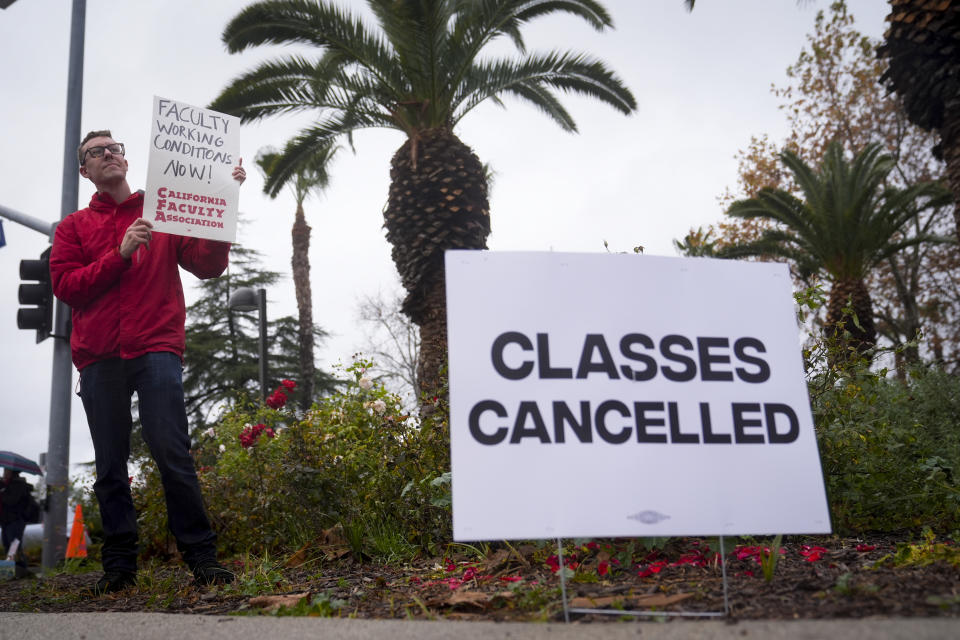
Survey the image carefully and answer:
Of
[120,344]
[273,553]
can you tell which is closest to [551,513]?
[120,344]

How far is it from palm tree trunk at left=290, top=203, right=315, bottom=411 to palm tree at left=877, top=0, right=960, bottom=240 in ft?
50.8

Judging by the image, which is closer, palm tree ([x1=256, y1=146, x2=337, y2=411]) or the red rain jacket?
the red rain jacket

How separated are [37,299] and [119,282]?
5.22 meters

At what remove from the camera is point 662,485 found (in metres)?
Result: 2.11

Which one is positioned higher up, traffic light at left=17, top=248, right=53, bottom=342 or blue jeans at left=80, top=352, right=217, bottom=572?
traffic light at left=17, top=248, right=53, bottom=342

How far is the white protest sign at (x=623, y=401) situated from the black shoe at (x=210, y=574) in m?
1.78

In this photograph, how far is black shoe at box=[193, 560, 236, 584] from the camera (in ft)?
10.6

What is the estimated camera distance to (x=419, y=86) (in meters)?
10.3

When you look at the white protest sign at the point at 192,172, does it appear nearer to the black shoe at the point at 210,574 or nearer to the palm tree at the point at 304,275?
the black shoe at the point at 210,574

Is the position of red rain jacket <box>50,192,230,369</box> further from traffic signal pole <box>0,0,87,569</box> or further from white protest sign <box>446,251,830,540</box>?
traffic signal pole <box>0,0,87,569</box>

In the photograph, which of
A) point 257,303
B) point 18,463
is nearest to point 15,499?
point 18,463

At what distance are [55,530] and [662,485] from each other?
716 centimetres

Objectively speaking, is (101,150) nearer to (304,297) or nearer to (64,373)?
(64,373)

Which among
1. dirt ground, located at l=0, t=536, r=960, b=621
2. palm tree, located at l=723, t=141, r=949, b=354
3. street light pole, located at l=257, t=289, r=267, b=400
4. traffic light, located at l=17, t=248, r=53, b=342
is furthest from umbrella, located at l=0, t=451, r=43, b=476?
palm tree, located at l=723, t=141, r=949, b=354
